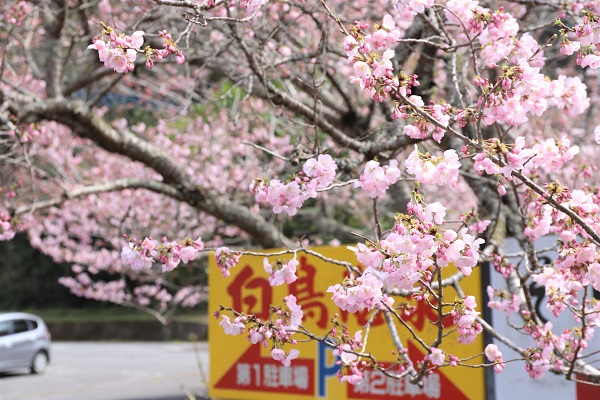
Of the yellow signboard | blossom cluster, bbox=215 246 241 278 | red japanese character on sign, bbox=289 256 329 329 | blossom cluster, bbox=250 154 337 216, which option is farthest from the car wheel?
blossom cluster, bbox=250 154 337 216

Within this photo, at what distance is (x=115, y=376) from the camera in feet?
49.5

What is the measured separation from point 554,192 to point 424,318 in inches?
95.1

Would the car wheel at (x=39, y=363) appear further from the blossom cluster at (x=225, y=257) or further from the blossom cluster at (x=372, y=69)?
A: the blossom cluster at (x=372, y=69)

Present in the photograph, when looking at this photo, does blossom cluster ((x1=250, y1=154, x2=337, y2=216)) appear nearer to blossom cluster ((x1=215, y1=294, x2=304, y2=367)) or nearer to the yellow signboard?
blossom cluster ((x1=215, y1=294, x2=304, y2=367))

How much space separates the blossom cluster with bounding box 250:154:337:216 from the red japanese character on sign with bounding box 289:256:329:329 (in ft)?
8.26

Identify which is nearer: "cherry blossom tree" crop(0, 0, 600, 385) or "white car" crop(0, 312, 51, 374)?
"cherry blossom tree" crop(0, 0, 600, 385)

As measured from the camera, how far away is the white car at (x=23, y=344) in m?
15.3

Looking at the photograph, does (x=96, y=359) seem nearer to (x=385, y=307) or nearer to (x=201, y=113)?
(x=201, y=113)

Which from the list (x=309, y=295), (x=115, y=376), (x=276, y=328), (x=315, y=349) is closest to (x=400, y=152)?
(x=309, y=295)

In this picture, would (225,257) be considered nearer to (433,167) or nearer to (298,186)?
(298,186)

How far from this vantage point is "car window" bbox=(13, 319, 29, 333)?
1588 centimetres

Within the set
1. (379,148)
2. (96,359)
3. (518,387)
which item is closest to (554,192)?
(379,148)

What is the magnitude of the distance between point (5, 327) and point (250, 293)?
11753mm

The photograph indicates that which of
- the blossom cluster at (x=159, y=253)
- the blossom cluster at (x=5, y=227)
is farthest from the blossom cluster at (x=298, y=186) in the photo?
the blossom cluster at (x=5, y=227)
